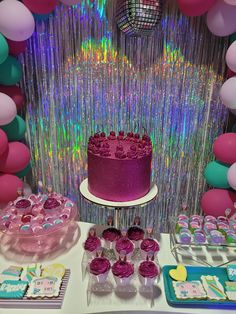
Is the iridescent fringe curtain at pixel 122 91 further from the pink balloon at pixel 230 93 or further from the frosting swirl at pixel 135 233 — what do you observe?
the frosting swirl at pixel 135 233

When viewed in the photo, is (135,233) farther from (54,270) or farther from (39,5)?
(39,5)

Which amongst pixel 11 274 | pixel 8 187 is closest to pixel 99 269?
pixel 11 274

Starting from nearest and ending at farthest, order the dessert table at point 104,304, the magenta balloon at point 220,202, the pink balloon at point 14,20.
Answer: the dessert table at point 104,304, the pink balloon at point 14,20, the magenta balloon at point 220,202

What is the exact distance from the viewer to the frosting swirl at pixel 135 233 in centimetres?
161

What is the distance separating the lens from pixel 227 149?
1.82 m

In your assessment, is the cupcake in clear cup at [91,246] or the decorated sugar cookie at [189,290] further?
the cupcake in clear cup at [91,246]

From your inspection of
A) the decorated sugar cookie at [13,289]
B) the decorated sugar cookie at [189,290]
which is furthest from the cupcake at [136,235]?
the decorated sugar cookie at [13,289]

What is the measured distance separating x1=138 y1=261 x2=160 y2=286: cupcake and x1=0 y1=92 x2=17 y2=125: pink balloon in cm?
99

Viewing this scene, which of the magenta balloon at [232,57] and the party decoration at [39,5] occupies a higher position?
the party decoration at [39,5]

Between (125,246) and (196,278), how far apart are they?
0.36 m

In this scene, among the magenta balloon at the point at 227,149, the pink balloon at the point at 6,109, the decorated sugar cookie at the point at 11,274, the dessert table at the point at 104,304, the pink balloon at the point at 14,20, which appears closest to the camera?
the dessert table at the point at 104,304

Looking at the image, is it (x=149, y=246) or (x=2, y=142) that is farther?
(x=2, y=142)

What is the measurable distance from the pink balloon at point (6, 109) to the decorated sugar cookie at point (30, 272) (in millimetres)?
741

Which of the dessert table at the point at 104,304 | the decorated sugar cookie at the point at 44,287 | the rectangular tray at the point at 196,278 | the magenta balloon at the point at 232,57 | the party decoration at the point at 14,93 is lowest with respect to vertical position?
the dessert table at the point at 104,304
